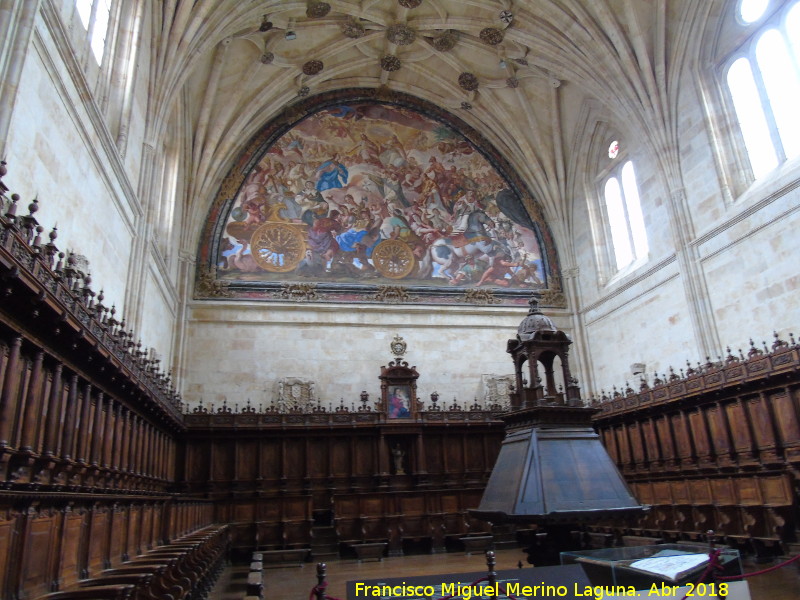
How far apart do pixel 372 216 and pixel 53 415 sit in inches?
647

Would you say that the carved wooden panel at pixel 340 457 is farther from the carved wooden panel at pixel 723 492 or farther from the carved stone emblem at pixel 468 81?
the carved stone emblem at pixel 468 81

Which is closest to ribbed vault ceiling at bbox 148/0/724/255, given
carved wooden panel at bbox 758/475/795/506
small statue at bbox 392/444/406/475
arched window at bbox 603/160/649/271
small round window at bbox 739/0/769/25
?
small round window at bbox 739/0/769/25

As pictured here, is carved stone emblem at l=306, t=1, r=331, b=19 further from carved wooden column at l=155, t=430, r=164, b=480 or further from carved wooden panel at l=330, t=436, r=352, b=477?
carved wooden column at l=155, t=430, r=164, b=480

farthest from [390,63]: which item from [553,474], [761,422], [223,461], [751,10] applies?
[553,474]

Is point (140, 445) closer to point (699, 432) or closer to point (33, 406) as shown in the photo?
point (33, 406)

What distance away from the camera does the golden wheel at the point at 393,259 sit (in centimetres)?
→ 2212

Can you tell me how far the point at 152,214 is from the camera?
15.2 metres

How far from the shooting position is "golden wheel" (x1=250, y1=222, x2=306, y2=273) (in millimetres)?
21453

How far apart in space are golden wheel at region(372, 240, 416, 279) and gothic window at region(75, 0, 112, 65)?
11.6 m

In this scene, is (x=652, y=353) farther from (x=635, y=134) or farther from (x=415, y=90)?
(x=415, y=90)

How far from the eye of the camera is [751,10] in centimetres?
1573

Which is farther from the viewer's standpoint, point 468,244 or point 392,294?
point 468,244

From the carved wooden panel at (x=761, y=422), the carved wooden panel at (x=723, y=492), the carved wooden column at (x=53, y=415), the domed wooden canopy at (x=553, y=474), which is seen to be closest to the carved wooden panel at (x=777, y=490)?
the carved wooden panel at (x=723, y=492)

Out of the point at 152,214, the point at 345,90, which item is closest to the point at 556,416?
the point at 152,214
